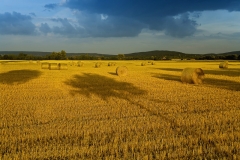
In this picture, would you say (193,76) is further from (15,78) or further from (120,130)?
(15,78)

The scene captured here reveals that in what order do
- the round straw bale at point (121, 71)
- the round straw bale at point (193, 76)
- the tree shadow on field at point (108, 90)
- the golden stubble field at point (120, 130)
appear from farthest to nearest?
the round straw bale at point (121, 71) → the round straw bale at point (193, 76) → the tree shadow on field at point (108, 90) → the golden stubble field at point (120, 130)

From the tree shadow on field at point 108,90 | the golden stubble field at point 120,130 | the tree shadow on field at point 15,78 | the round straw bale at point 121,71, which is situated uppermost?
the round straw bale at point 121,71

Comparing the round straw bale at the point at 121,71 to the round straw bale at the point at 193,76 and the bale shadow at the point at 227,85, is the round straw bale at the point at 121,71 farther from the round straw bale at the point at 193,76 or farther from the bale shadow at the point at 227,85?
the bale shadow at the point at 227,85

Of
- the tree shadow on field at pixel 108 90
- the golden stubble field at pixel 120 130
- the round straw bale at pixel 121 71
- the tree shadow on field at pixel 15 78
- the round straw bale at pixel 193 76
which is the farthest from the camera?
the round straw bale at pixel 121 71

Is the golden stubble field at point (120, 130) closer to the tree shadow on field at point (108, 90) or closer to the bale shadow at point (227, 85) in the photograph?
the tree shadow on field at point (108, 90)

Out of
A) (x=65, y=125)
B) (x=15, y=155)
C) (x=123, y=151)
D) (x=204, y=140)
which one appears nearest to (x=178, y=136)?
(x=204, y=140)

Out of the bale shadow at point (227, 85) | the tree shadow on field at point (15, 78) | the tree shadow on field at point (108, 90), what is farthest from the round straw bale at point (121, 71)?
the bale shadow at point (227, 85)

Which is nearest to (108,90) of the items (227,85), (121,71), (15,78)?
(227,85)

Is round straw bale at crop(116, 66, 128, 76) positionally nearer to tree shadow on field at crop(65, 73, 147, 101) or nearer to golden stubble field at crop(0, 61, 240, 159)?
tree shadow on field at crop(65, 73, 147, 101)

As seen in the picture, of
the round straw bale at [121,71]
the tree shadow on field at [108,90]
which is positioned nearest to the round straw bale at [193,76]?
the tree shadow on field at [108,90]

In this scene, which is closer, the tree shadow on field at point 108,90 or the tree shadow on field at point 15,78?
the tree shadow on field at point 108,90

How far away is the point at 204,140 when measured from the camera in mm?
5664

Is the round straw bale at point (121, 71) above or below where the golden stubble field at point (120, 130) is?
above

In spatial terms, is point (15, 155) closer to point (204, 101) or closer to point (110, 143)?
point (110, 143)
